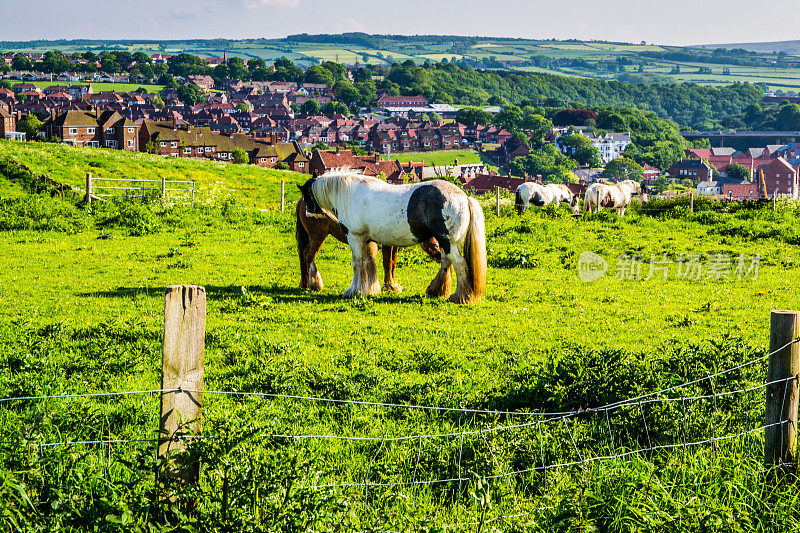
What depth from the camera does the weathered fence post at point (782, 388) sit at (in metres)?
5.21

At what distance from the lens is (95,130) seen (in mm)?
134500

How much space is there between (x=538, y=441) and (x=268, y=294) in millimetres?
8640

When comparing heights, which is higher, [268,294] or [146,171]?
[146,171]

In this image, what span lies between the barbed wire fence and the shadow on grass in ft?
20.8

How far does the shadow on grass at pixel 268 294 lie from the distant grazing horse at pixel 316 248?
1.18 feet

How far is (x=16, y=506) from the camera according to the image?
4.72 meters

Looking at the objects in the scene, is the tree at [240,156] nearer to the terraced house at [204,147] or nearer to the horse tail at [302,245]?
the terraced house at [204,147]

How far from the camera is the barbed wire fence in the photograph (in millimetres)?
5359

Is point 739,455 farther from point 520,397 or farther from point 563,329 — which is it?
point 563,329

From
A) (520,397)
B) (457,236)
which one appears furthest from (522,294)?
(520,397)

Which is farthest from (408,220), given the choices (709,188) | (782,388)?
(709,188)

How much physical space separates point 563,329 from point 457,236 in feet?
8.78

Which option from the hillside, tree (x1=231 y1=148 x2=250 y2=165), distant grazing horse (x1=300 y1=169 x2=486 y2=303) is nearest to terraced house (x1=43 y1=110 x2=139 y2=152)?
tree (x1=231 y1=148 x2=250 y2=165)

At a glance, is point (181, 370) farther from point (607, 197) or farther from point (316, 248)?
point (607, 197)
